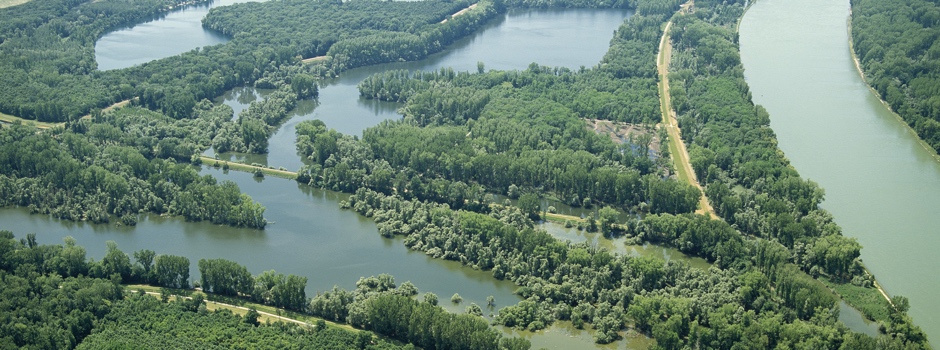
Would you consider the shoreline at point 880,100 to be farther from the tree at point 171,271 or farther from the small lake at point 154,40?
the small lake at point 154,40

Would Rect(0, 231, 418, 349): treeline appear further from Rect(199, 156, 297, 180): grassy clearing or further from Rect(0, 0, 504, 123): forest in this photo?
Rect(0, 0, 504, 123): forest

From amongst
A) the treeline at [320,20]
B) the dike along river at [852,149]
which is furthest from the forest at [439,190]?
the dike along river at [852,149]

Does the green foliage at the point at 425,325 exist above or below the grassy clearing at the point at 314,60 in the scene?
below

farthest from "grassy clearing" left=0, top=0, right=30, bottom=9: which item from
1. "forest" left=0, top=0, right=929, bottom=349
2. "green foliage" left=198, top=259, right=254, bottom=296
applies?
"green foliage" left=198, top=259, right=254, bottom=296

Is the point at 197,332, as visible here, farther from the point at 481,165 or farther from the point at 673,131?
the point at 673,131

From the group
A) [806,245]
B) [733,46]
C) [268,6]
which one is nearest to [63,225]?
[806,245]

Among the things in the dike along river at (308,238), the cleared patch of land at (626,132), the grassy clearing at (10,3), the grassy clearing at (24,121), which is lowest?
the dike along river at (308,238)
